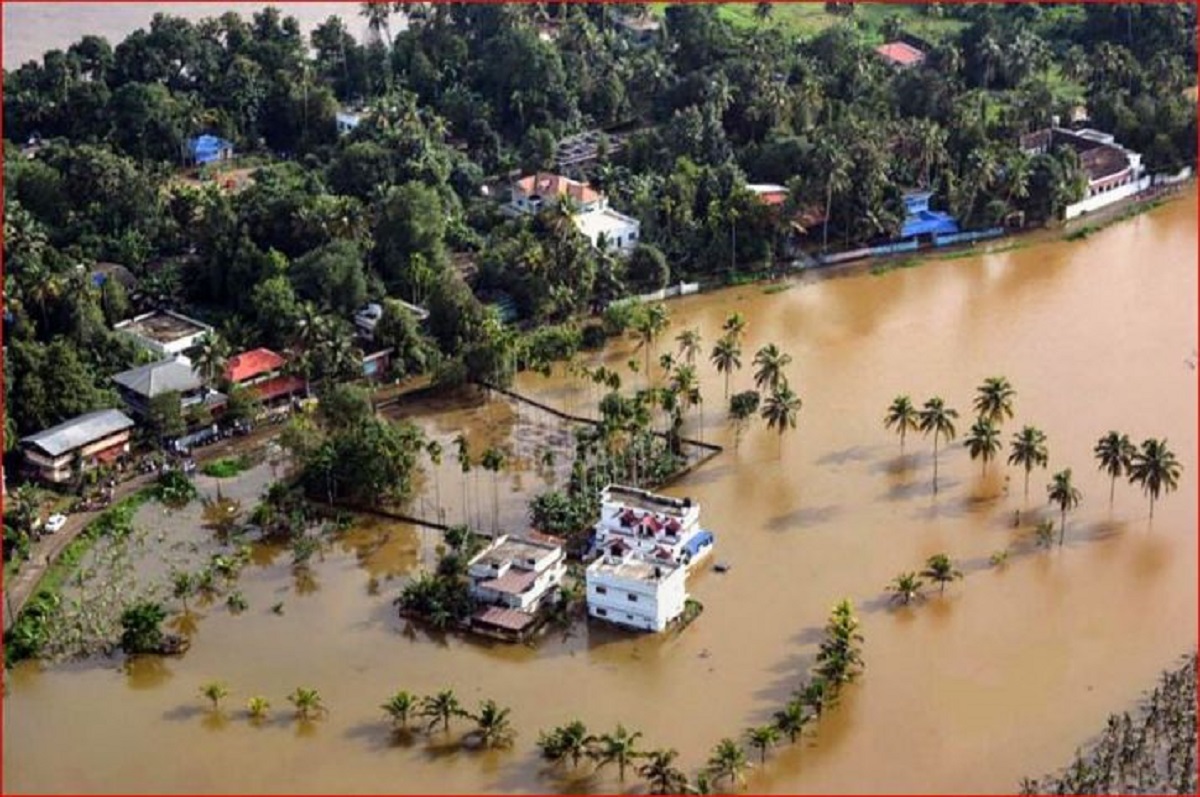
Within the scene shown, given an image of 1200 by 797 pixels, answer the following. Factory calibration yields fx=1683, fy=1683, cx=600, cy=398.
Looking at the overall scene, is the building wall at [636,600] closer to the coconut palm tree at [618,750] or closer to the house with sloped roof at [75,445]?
the coconut palm tree at [618,750]

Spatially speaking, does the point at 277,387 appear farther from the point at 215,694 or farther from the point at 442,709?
the point at 442,709

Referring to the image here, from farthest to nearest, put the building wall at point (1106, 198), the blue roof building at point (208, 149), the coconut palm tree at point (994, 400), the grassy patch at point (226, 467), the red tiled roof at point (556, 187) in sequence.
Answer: the blue roof building at point (208, 149) < the building wall at point (1106, 198) < the red tiled roof at point (556, 187) < the grassy patch at point (226, 467) < the coconut palm tree at point (994, 400)

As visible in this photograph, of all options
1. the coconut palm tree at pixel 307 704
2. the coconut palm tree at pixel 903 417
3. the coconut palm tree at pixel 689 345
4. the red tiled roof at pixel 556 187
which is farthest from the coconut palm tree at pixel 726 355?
the coconut palm tree at pixel 307 704

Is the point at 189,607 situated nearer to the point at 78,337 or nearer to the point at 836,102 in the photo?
the point at 78,337

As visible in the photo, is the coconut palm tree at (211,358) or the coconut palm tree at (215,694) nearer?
the coconut palm tree at (215,694)

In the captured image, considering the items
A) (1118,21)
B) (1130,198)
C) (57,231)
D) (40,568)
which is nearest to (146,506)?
(40,568)

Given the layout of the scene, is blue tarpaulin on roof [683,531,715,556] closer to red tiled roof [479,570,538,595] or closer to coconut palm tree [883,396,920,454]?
red tiled roof [479,570,538,595]

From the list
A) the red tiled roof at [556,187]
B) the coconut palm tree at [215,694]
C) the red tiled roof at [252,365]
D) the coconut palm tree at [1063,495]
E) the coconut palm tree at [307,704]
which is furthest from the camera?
the red tiled roof at [556,187]
